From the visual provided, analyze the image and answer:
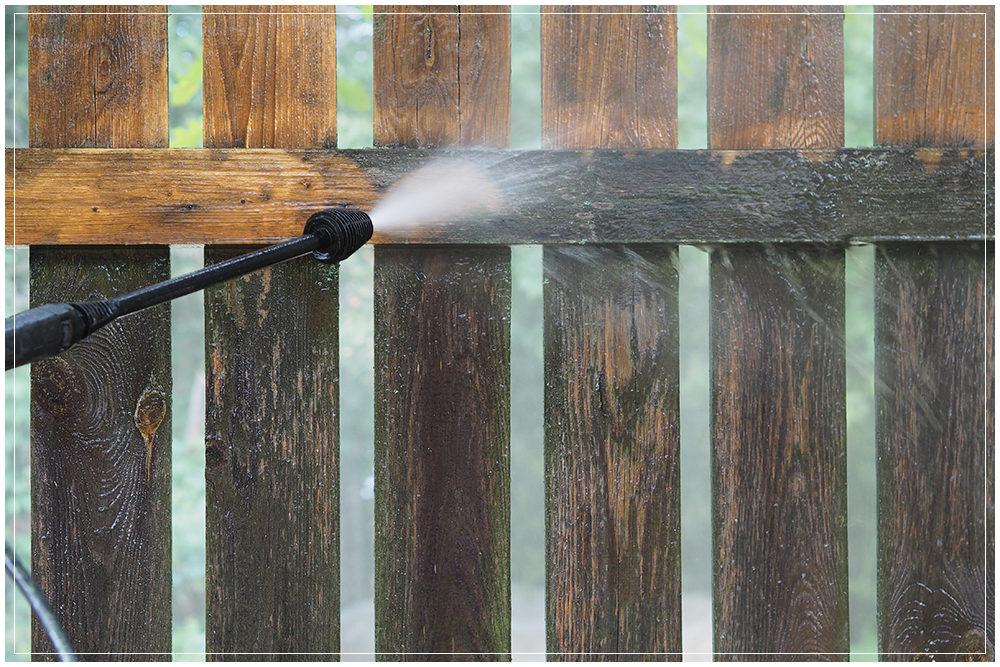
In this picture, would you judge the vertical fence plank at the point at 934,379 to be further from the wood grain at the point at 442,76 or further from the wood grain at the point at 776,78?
the wood grain at the point at 442,76

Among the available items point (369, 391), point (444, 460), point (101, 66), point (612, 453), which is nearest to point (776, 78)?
point (612, 453)

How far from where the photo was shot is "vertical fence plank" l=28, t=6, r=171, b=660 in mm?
1050

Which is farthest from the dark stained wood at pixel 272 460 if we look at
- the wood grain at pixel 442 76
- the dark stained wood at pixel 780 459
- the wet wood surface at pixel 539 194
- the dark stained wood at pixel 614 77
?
the dark stained wood at pixel 780 459

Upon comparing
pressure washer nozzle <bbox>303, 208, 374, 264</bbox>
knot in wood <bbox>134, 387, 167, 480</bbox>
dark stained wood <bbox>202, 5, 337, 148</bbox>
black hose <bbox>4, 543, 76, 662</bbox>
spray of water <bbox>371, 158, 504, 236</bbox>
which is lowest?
black hose <bbox>4, 543, 76, 662</bbox>

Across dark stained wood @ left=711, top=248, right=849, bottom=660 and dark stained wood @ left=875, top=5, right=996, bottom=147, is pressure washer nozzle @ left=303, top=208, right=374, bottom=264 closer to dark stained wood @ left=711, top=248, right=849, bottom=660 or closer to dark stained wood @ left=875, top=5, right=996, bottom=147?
dark stained wood @ left=711, top=248, right=849, bottom=660

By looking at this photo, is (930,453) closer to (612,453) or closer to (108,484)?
(612,453)

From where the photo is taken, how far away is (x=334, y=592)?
107cm

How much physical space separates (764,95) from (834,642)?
0.96m

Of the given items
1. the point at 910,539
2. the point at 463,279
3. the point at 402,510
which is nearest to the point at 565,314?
the point at 463,279

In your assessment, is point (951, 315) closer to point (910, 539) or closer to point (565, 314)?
point (910, 539)

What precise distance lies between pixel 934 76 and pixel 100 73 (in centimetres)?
143

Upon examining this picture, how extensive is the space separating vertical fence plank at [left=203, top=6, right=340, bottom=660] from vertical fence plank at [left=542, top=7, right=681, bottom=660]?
377 mm

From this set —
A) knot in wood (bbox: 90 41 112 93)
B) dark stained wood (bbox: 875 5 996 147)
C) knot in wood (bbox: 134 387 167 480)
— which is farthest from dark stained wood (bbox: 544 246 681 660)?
knot in wood (bbox: 90 41 112 93)

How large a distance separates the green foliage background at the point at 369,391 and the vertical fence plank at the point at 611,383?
1.08 m
